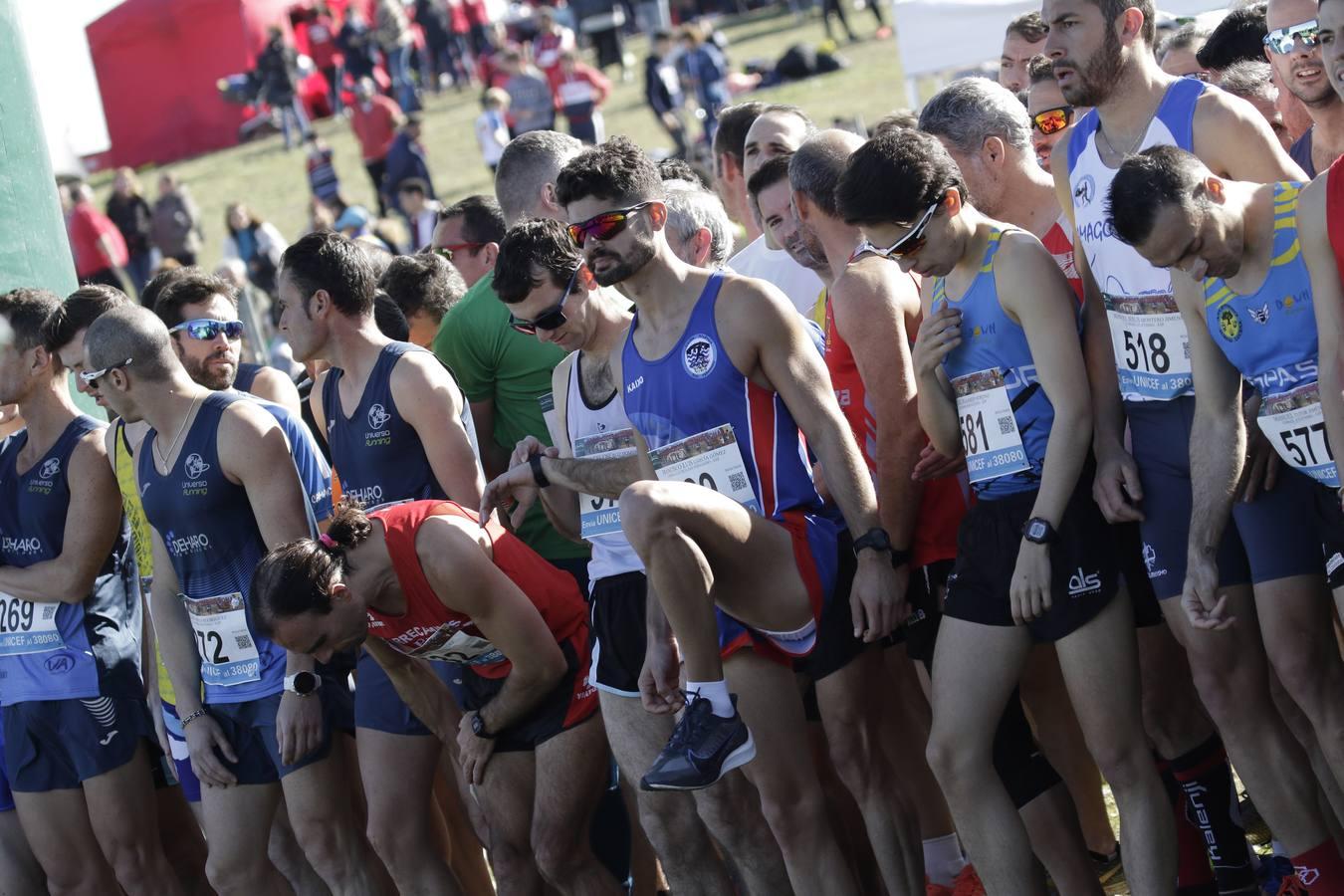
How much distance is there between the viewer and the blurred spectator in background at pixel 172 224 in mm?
20500

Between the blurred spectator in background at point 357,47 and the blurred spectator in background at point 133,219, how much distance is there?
393 inches

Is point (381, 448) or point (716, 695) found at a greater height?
point (381, 448)

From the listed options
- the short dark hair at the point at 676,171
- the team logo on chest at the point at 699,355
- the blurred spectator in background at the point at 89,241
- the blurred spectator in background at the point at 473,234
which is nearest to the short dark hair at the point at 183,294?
the blurred spectator in background at the point at 473,234

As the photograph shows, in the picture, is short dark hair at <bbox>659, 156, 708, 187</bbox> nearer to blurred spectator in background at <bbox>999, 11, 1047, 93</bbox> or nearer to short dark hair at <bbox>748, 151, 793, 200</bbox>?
short dark hair at <bbox>748, 151, 793, 200</bbox>

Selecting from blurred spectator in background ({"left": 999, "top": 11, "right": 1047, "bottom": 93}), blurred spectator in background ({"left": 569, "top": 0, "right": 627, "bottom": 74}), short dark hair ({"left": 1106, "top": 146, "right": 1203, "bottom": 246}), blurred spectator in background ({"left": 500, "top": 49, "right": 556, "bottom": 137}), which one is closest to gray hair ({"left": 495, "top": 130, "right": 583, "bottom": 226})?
blurred spectator in background ({"left": 999, "top": 11, "right": 1047, "bottom": 93})

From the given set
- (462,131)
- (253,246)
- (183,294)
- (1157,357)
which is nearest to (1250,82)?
(1157,357)

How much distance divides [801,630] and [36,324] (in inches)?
128

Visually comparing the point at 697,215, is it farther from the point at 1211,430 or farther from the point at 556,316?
the point at 1211,430

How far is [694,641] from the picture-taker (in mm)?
3898

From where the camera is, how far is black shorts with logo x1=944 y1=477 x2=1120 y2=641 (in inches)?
154

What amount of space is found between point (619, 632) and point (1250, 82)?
274 cm

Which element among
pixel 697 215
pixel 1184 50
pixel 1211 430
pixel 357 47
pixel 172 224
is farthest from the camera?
pixel 357 47

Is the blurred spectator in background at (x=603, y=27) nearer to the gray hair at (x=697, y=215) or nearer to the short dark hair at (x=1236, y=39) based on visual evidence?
the short dark hair at (x=1236, y=39)

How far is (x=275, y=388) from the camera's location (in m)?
5.84
